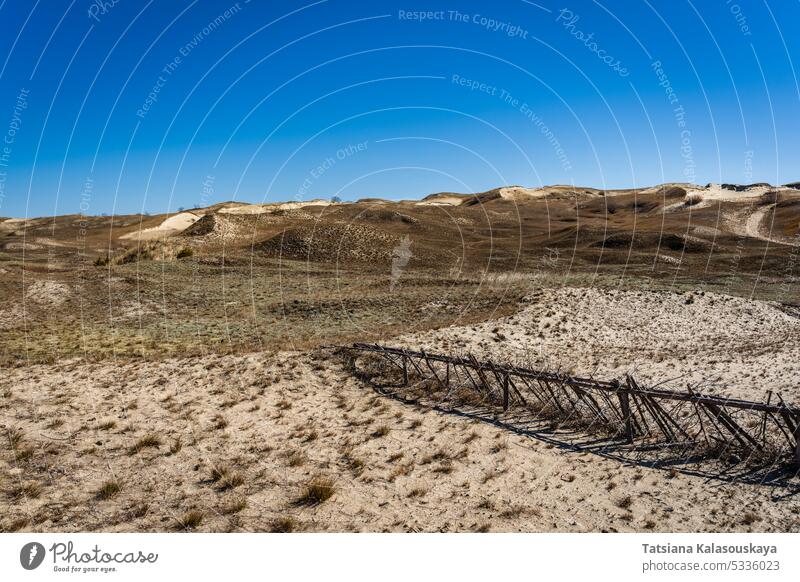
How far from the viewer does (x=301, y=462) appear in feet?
41.2

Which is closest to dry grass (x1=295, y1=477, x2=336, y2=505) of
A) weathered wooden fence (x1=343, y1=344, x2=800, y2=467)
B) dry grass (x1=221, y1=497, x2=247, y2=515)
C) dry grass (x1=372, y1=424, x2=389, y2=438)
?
dry grass (x1=221, y1=497, x2=247, y2=515)

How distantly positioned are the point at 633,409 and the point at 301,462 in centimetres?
943

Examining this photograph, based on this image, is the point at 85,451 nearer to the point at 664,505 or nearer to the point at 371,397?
the point at 371,397

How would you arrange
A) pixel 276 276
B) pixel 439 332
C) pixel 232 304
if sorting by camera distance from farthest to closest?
pixel 276 276 → pixel 232 304 → pixel 439 332

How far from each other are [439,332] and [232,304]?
16.1m

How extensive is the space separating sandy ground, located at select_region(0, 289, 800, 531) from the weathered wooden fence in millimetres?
1397

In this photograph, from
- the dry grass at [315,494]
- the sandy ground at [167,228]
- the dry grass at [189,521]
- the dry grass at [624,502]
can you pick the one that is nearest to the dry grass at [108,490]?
the dry grass at [189,521]

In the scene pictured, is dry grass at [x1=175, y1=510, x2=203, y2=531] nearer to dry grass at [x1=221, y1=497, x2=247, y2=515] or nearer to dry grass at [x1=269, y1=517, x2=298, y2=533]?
dry grass at [x1=221, y1=497, x2=247, y2=515]

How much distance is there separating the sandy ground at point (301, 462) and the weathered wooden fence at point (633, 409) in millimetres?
1397

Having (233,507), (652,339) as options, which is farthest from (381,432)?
(652,339)

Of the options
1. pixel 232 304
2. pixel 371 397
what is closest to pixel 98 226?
pixel 232 304

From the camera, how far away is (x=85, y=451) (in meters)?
12.9

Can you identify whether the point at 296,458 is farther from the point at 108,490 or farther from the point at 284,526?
the point at 108,490

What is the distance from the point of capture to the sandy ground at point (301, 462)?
10.2 m
